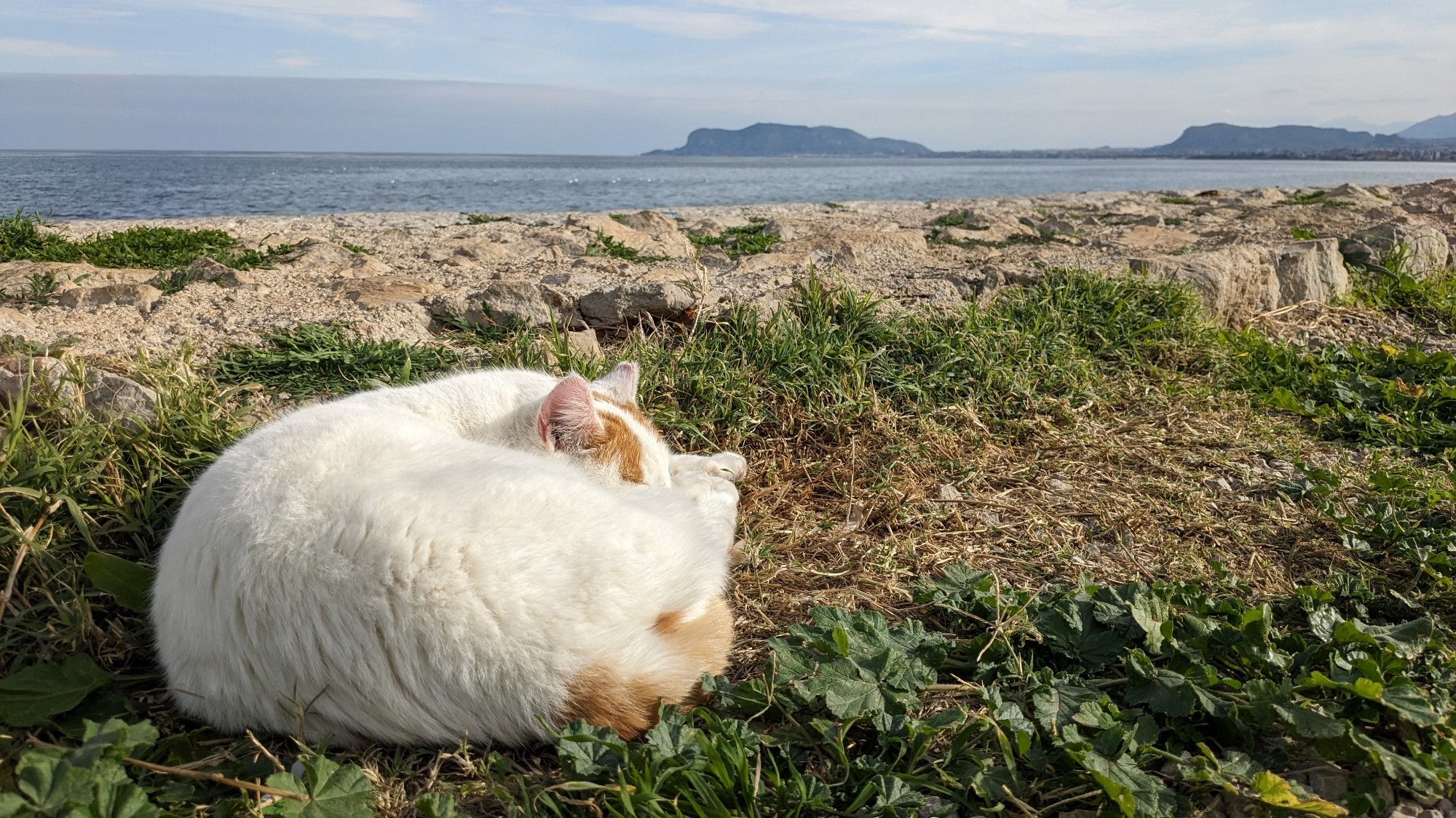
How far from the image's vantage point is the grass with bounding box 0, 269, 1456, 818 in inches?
72.2

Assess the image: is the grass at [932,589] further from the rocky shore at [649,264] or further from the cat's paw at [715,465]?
the rocky shore at [649,264]

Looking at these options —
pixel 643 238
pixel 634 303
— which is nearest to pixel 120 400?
pixel 634 303

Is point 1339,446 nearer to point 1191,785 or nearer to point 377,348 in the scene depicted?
point 1191,785

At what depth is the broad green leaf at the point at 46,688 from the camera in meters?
2.06

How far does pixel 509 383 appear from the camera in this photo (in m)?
3.13

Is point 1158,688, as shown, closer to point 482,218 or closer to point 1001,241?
point 1001,241

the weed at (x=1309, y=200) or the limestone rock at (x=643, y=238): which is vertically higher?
the weed at (x=1309, y=200)

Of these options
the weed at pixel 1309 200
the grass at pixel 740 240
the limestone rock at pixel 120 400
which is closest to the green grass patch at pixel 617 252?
the grass at pixel 740 240

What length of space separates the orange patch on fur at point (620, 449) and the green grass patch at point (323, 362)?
4.46ft

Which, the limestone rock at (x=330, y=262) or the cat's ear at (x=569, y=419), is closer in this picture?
the cat's ear at (x=569, y=419)

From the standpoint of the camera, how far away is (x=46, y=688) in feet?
7.04

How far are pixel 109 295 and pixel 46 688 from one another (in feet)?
10.8

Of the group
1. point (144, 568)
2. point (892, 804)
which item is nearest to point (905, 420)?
point (892, 804)

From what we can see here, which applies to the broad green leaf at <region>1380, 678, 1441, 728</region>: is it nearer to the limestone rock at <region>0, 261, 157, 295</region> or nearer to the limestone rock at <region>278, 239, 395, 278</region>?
the limestone rock at <region>278, 239, 395, 278</region>
